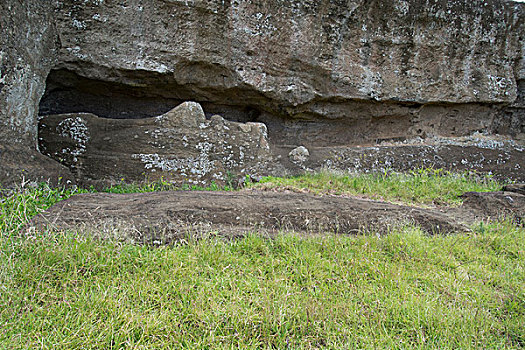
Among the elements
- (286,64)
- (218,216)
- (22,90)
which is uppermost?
(286,64)

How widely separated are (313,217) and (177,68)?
501 centimetres

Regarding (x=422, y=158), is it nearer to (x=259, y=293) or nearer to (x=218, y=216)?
(x=218, y=216)

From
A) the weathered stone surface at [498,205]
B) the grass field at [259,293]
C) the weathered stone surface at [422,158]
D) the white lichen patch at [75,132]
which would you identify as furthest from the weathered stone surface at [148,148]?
the weathered stone surface at [498,205]

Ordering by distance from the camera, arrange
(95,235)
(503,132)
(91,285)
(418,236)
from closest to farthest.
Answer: (91,285), (95,235), (418,236), (503,132)

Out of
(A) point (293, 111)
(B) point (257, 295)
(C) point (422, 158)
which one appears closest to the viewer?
(B) point (257, 295)

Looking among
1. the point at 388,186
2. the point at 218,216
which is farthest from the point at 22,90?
the point at 388,186

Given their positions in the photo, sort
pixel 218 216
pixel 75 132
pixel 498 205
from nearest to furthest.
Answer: pixel 218 216 < pixel 498 205 < pixel 75 132

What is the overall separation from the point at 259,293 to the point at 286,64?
6455 mm

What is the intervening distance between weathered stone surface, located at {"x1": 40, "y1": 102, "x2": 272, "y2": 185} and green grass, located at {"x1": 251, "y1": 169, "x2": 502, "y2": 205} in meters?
0.90

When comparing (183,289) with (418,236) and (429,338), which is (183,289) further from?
(418,236)

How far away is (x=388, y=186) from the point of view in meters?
6.21

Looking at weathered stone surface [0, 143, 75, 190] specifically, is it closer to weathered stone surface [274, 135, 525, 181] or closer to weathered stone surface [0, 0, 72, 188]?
weathered stone surface [0, 0, 72, 188]

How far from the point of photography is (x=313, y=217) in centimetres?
376

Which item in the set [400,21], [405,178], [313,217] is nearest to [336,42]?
[400,21]
